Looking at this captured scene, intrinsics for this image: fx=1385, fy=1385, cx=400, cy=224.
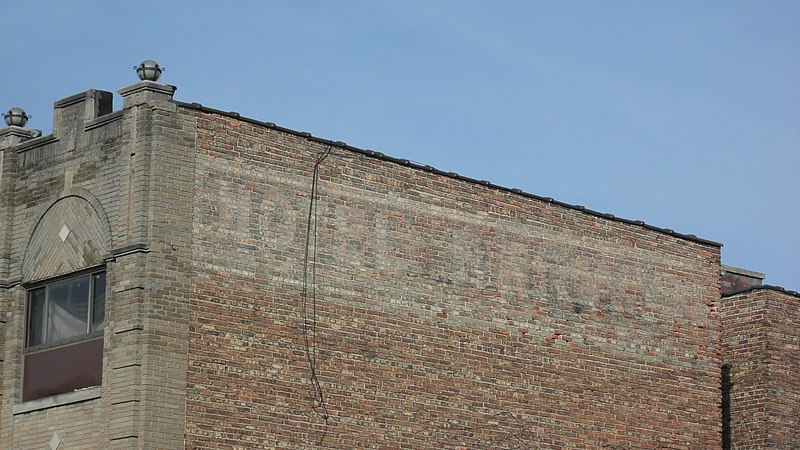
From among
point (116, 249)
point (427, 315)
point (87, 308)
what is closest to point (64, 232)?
point (87, 308)

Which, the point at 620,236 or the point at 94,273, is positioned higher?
the point at 620,236

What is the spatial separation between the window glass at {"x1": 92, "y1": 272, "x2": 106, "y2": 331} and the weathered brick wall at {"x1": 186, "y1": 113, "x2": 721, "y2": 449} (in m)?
1.75

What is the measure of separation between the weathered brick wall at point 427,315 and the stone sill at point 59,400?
1.78 m

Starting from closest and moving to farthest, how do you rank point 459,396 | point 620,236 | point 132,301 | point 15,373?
point 132,301, point 15,373, point 459,396, point 620,236

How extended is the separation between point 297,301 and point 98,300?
11.5 ft

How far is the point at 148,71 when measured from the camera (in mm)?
24328

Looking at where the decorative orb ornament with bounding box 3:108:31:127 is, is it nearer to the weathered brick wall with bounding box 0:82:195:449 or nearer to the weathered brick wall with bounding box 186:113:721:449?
the weathered brick wall with bounding box 0:82:195:449

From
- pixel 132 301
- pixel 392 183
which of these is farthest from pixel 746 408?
pixel 132 301

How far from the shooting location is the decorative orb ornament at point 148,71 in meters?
24.3

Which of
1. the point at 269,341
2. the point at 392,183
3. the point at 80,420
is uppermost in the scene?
the point at 392,183

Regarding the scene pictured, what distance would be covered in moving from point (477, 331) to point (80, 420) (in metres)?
7.99

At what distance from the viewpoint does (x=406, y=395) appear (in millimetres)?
26062

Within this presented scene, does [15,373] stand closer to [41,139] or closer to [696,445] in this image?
[41,139]

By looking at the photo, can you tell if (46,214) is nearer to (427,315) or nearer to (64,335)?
(64,335)
